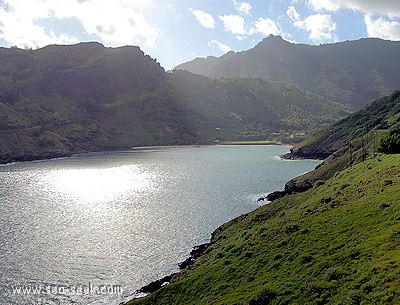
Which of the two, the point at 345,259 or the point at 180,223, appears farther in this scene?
the point at 180,223

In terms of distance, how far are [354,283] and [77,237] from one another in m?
65.1

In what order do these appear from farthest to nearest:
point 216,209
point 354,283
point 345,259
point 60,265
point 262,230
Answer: point 216,209 → point 60,265 → point 262,230 → point 345,259 → point 354,283

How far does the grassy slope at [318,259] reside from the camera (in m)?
28.9

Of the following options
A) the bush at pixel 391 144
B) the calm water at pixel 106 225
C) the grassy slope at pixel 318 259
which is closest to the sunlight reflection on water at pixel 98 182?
the calm water at pixel 106 225

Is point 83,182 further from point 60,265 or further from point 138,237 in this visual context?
point 60,265

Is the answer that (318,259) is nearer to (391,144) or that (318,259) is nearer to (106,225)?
(391,144)

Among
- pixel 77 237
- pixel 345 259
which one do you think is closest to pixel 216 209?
pixel 77 237

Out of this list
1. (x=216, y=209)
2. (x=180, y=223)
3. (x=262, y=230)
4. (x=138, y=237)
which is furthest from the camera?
(x=216, y=209)

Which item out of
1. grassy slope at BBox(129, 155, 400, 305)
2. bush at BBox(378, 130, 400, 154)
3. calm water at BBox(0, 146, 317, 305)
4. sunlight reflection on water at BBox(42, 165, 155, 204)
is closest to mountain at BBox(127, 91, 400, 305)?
grassy slope at BBox(129, 155, 400, 305)

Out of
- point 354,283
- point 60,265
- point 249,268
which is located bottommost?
point 60,265

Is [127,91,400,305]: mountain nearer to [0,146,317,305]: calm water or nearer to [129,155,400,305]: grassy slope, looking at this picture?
[129,155,400,305]: grassy slope

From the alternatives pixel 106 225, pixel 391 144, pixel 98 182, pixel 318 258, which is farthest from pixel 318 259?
pixel 98 182

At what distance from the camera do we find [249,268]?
42.5 meters

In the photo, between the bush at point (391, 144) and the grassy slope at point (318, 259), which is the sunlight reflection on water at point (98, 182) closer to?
the grassy slope at point (318, 259)
